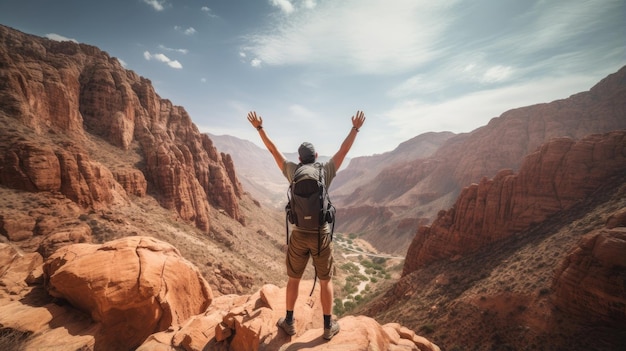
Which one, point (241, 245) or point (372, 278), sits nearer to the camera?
point (241, 245)

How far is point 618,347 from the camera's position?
33.1ft

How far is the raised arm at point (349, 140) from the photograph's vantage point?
4844 mm

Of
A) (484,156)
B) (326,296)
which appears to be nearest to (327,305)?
(326,296)

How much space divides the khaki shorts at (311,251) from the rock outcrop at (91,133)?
2580 cm

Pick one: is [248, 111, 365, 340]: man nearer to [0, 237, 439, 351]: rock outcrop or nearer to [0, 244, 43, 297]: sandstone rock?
[0, 237, 439, 351]: rock outcrop

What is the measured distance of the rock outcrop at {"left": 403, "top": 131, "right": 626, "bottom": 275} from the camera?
922 inches

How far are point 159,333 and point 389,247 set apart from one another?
75.0m

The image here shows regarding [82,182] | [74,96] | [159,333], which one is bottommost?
[159,333]

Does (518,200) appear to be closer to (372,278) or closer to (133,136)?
(372,278)

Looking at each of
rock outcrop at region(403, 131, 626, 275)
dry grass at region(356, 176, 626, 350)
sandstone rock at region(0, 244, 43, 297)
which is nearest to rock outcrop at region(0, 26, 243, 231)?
sandstone rock at region(0, 244, 43, 297)

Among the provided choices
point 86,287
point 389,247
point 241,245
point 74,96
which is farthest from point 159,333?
point 389,247

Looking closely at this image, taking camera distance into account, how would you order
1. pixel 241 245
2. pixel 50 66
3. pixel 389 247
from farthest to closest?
pixel 389 247 < pixel 241 245 < pixel 50 66

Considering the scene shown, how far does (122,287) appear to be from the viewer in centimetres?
674

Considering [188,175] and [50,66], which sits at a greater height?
[50,66]
